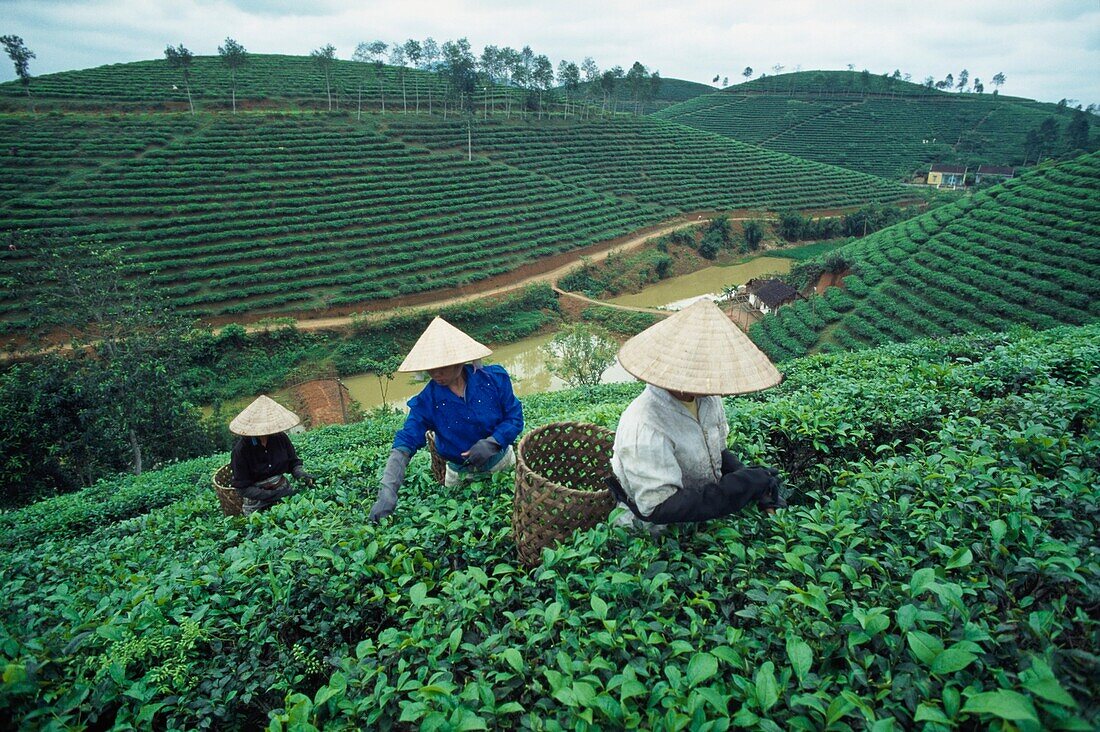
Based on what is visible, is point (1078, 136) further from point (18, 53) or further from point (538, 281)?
point (18, 53)

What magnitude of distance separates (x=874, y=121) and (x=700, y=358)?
8423cm

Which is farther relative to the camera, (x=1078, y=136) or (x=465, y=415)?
(x=1078, y=136)

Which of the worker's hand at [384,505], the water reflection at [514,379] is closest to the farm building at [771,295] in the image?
the water reflection at [514,379]

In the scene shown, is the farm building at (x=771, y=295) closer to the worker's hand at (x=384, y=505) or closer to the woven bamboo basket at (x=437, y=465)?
the woven bamboo basket at (x=437, y=465)

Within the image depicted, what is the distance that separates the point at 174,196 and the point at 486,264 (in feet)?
55.0

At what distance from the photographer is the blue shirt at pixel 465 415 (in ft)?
10.9

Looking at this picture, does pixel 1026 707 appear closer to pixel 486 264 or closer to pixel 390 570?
pixel 390 570

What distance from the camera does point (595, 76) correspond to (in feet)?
181

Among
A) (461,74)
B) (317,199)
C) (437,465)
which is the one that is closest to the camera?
(437,465)

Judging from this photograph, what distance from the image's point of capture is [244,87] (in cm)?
4438

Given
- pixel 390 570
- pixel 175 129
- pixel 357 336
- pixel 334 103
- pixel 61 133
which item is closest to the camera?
pixel 390 570

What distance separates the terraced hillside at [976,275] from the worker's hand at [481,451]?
1803 cm

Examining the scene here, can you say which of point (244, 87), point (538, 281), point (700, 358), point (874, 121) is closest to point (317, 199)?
point (538, 281)

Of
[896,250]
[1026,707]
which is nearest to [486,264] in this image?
[896,250]
